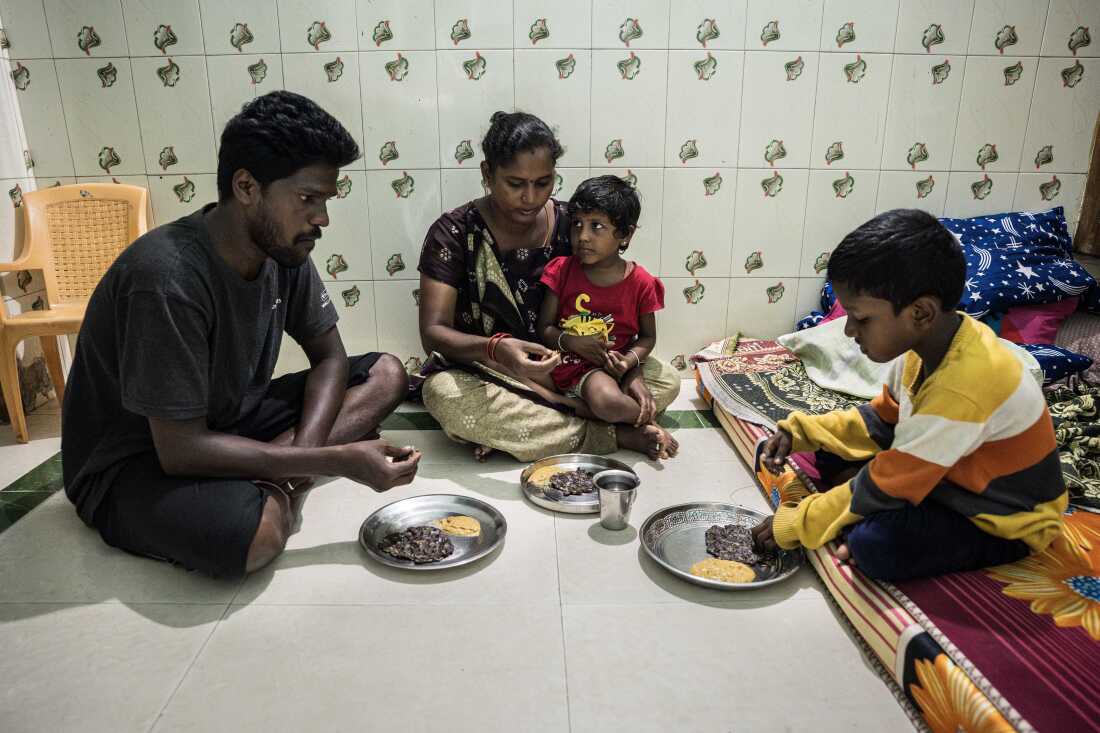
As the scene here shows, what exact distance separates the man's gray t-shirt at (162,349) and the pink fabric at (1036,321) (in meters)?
2.85

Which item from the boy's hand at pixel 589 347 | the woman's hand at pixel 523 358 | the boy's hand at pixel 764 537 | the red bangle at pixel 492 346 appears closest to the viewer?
the boy's hand at pixel 764 537

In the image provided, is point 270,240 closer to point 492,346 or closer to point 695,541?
point 492,346

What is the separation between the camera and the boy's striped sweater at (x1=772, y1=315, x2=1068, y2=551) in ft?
5.12

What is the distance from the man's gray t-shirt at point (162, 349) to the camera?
5.77 feet

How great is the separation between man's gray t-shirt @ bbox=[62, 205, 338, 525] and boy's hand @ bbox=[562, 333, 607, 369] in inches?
40.0

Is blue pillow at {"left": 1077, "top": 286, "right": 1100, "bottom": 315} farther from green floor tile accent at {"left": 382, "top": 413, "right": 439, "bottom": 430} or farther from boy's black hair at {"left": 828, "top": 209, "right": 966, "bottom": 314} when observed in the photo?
green floor tile accent at {"left": 382, "top": 413, "right": 439, "bottom": 430}

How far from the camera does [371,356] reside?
264cm

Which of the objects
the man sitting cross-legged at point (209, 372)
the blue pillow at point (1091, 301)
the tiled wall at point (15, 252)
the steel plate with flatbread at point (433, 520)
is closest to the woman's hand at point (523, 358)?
the steel plate with flatbread at point (433, 520)

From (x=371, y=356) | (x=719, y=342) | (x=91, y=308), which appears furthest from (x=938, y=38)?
(x=91, y=308)

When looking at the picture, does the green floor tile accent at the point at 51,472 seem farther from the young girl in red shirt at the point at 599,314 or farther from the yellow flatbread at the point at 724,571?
the yellow flatbread at the point at 724,571

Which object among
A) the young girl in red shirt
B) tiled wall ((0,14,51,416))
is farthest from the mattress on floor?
tiled wall ((0,14,51,416))

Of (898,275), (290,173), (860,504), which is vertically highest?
(290,173)

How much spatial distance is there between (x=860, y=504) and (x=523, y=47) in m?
2.43

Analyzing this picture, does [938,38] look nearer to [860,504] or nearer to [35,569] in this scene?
[860,504]
